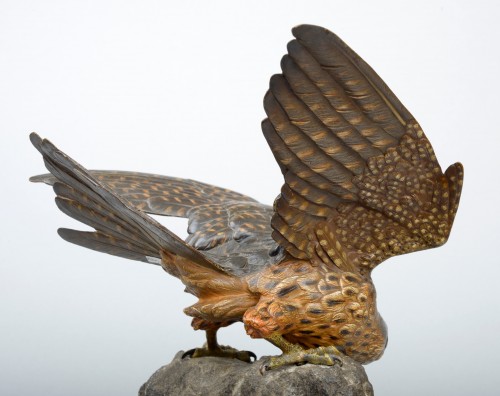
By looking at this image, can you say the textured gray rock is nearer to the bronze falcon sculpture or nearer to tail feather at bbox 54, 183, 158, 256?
the bronze falcon sculpture

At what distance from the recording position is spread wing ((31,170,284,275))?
2736 mm

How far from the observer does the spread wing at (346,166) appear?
7.63ft

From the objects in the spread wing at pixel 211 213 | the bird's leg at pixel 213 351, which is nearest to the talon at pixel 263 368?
the spread wing at pixel 211 213

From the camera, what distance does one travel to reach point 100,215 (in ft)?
8.98

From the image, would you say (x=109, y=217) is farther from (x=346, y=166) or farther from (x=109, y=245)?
(x=346, y=166)

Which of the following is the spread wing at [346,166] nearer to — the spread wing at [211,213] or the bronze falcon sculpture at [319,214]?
the bronze falcon sculpture at [319,214]

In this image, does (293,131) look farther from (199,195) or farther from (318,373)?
(199,195)

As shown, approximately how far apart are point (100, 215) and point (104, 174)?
460 millimetres

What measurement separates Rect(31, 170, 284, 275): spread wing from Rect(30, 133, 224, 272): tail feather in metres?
0.11

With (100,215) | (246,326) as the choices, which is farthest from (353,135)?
(100,215)

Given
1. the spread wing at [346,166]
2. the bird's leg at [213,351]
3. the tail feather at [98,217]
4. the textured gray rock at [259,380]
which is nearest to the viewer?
the spread wing at [346,166]

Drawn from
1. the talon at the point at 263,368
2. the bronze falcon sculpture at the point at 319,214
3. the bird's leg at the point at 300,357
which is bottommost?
the talon at the point at 263,368

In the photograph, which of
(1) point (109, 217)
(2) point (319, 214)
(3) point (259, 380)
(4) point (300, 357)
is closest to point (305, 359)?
(4) point (300, 357)

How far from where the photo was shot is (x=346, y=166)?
8.05 feet
